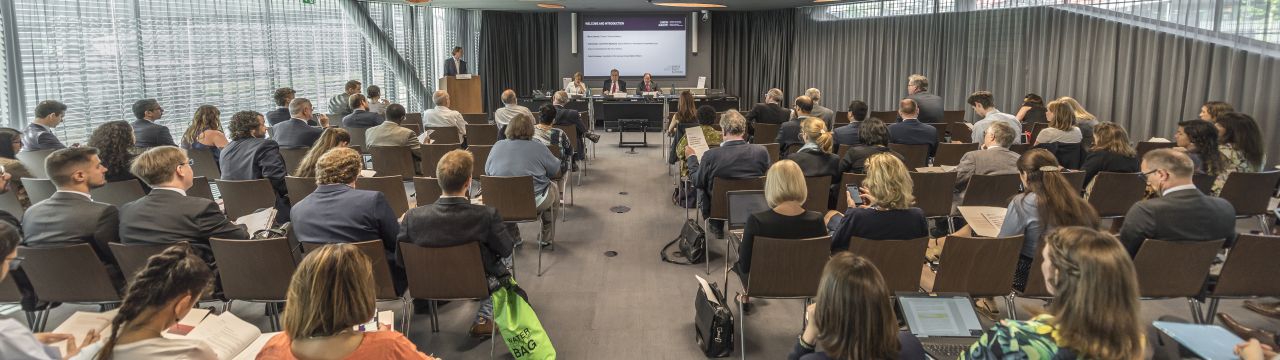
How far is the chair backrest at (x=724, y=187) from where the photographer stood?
538 centimetres

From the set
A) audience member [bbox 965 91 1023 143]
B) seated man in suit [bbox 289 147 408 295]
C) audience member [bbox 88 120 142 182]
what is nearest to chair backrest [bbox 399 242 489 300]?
seated man in suit [bbox 289 147 408 295]

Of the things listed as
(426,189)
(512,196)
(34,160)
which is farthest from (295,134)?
(512,196)

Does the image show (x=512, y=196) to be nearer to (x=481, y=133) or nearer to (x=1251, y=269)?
(x=481, y=133)

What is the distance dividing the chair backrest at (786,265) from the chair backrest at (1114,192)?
283 cm

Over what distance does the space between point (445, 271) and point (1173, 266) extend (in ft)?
11.4

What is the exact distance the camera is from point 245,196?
5.20 meters

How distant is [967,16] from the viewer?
40.6 ft

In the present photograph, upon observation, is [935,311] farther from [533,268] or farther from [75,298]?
[75,298]

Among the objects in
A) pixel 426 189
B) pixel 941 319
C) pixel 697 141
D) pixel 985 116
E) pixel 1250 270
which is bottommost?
pixel 941 319

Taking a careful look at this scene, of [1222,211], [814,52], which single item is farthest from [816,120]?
[814,52]

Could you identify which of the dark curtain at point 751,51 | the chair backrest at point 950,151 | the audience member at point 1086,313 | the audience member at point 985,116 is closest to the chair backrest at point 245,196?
the audience member at point 1086,313

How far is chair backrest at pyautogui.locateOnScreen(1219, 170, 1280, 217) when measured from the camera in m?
5.15

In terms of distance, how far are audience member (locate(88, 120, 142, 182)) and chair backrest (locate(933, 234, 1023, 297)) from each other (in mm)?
5129

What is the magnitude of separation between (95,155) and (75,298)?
69cm
